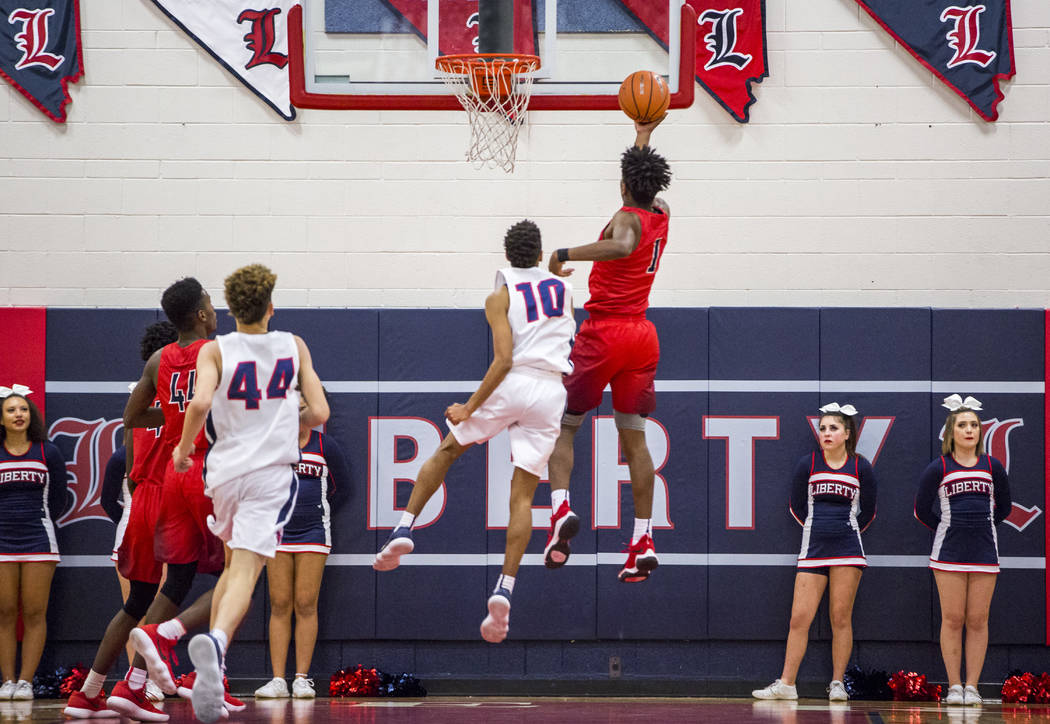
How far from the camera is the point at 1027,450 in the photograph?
9.51 metres

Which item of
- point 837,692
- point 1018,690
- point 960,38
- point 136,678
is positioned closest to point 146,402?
Answer: point 136,678

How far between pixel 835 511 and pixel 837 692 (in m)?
1.27

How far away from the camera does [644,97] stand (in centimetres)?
632

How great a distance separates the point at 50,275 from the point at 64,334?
583mm

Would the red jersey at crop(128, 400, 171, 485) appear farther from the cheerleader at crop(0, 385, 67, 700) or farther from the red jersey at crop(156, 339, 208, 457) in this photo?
the cheerleader at crop(0, 385, 67, 700)

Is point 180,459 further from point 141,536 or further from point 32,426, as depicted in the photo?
point 32,426

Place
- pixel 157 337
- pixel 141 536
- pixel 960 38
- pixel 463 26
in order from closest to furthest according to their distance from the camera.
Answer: pixel 141 536 → pixel 463 26 → pixel 157 337 → pixel 960 38

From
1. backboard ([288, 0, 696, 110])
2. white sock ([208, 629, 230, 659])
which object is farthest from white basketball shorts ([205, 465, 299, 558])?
backboard ([288, 0, 696, 110])

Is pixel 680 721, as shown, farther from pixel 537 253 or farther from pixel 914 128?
pixel 914 128

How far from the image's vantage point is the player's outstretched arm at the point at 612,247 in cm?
602

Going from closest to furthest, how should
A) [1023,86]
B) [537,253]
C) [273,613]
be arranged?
[537,253] → [273,613] → [1023,86]

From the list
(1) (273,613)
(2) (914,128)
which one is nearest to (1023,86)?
(2) (914,128)

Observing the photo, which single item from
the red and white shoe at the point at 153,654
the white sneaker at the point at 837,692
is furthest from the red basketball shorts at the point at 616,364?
the white sneaker at the point at 837,692

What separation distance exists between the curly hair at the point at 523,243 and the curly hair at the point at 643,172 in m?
0.55
